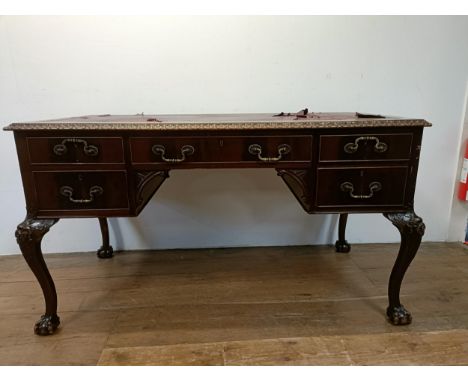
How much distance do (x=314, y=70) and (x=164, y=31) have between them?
0.88 meters

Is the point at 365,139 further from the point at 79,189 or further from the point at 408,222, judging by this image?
the point at 79,189

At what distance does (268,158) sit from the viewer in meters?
1.18

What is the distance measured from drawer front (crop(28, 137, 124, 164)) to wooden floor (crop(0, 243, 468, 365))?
730mm

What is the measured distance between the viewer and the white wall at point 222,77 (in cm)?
171

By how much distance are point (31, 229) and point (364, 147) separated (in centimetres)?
133

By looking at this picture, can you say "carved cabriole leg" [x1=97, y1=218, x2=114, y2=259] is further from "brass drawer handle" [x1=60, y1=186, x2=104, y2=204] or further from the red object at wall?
the red object at wall

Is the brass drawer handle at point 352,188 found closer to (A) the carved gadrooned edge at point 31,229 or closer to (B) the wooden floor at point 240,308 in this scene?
(B) the wooden floor at point 240,308

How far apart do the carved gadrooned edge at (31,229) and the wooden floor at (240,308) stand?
0.43m

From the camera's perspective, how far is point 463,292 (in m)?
1.53

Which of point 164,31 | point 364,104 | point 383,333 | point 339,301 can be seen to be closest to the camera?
point 383,333

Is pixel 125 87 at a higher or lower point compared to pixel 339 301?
higher

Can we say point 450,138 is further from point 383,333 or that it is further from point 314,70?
point 383,333

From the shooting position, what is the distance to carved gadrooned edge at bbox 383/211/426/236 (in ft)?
4.03

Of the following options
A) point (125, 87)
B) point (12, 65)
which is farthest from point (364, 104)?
point (12, 65)
